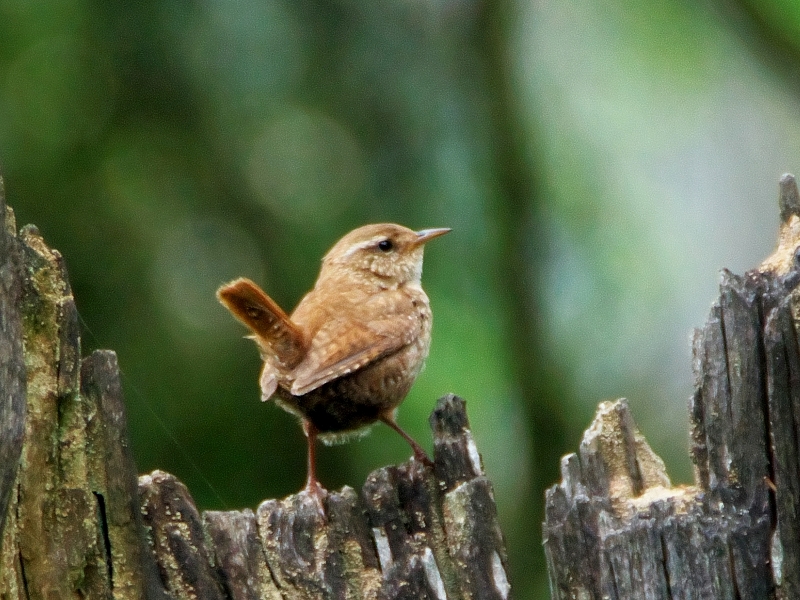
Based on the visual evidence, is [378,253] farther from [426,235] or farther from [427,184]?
[427,184]

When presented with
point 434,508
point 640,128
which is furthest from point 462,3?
point 434,508

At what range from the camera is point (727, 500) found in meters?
2.25

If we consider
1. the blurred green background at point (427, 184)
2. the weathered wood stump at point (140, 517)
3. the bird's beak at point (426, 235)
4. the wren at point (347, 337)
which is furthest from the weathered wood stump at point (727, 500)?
the blurred green background at point (427, 184)

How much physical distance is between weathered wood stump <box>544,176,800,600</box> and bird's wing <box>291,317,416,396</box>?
5.55ft

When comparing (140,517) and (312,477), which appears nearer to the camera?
(140,517)

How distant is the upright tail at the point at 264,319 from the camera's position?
3623 mm

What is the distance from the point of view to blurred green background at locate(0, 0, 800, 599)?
5.05 metres

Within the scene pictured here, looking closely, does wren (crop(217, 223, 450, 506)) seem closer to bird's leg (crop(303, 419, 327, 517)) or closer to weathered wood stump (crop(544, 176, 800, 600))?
bird's leg (crop(303, 419, 327, 517))

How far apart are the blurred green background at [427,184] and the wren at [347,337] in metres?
0.49

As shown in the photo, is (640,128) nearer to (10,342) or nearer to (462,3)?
(462,3)

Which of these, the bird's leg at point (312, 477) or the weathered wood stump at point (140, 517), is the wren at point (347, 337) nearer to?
the bird's leg at point (312, 477)

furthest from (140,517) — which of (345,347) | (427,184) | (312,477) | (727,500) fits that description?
(427,184)

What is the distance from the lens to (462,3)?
6.01 metres

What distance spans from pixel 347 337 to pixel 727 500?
2.14m
